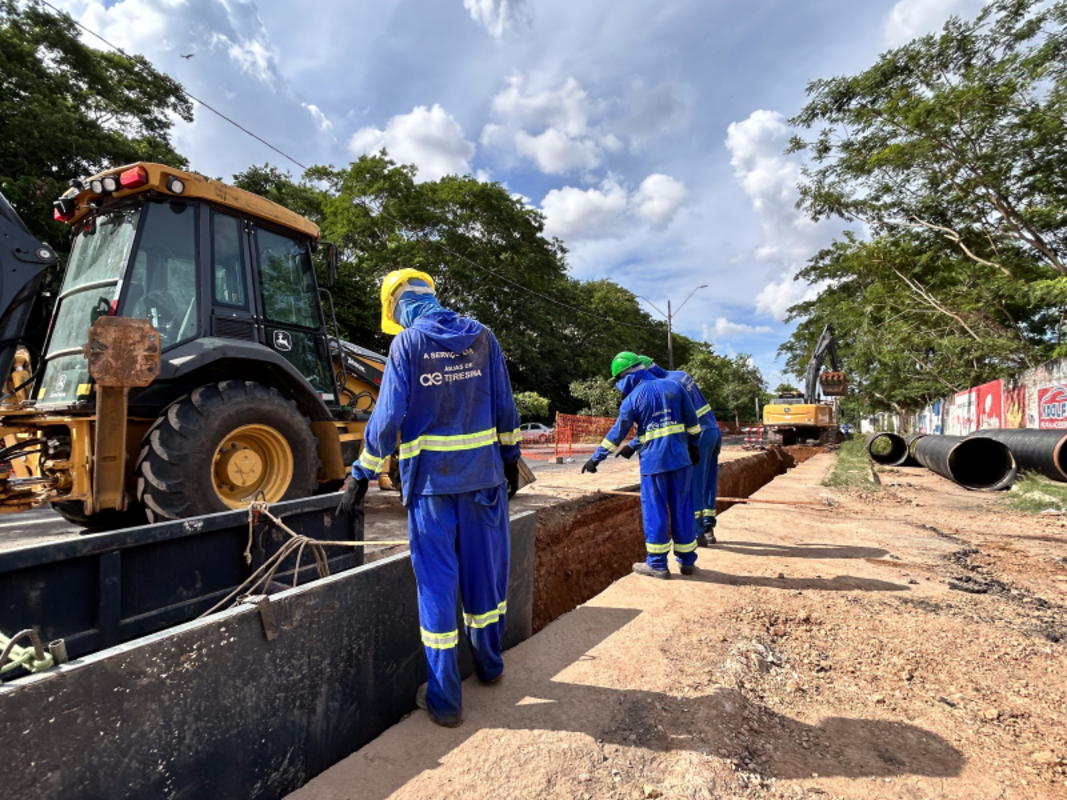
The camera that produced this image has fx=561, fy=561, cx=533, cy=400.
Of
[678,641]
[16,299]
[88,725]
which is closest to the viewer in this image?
[88,725]

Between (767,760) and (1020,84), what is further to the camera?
(1020,84)

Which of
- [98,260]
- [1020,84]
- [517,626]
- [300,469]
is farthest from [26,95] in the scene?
[1020,84]

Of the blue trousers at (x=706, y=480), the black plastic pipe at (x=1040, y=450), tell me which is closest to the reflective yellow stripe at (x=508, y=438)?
the blue trousers at (x=706, y=480)

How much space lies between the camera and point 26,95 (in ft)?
43.0

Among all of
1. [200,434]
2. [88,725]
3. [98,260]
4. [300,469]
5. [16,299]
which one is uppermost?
[98,260]

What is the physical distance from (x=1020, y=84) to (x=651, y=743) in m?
16.0

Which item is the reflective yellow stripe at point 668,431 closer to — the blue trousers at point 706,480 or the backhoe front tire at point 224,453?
the blue trousers at point 706,480

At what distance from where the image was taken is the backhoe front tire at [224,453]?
3.72 metres

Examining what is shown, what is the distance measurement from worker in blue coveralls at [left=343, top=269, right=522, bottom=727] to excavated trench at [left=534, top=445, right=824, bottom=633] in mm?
3435

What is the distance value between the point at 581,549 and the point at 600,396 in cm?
2051

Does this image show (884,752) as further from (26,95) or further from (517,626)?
(26,95)

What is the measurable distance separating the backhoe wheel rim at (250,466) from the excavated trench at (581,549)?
2770mm

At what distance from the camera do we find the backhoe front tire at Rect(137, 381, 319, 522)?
12.2 feet

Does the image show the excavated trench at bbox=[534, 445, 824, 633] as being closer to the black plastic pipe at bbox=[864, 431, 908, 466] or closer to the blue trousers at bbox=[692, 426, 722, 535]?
the blue trousers at bbox=[692, 426, 722, 535]
